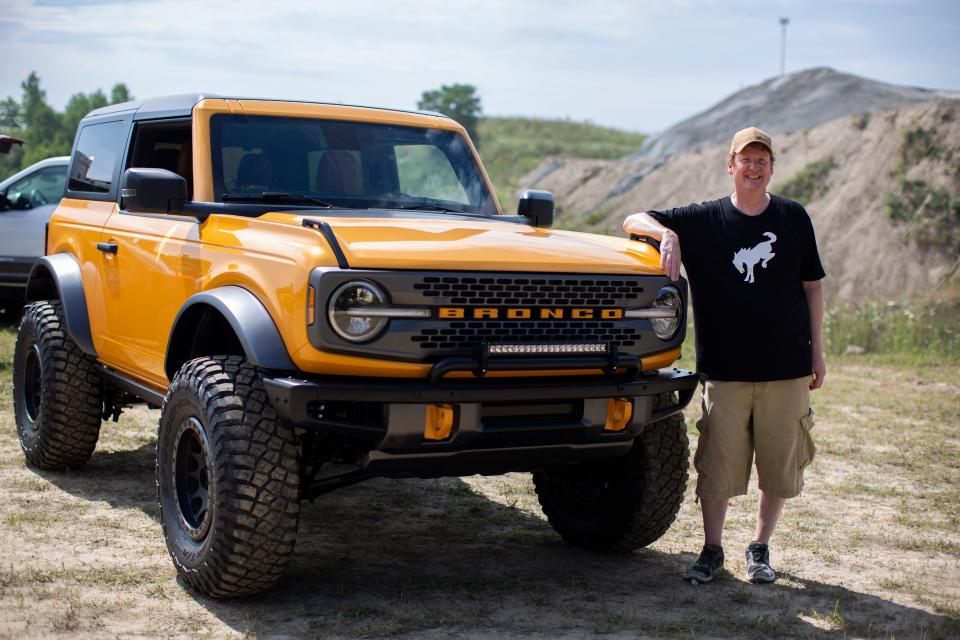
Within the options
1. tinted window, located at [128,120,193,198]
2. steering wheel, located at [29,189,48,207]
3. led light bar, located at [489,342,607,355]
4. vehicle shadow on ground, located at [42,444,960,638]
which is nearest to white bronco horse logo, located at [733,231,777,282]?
led light bar, located at [489,342,607,355]

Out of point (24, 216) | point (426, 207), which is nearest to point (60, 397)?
point (426, 207)

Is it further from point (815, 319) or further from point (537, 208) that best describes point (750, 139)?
point (537, 208)

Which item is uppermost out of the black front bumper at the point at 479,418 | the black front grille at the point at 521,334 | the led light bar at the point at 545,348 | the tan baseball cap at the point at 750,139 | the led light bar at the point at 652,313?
the tan baseball cap at the point at 750,139

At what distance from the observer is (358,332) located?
13.9 feet

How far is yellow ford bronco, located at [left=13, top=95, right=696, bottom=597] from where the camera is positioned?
168 inches

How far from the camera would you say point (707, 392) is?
5.25 m

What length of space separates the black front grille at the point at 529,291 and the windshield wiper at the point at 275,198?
1.27 m

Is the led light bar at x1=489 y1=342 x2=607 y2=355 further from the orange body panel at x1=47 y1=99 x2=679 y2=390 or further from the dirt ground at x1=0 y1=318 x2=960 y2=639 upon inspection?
the dirt ground at x1=0 y1=318 x2=960 y2=639

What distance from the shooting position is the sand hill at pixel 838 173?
21.4 metres

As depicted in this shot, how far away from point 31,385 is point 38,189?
7.27 m

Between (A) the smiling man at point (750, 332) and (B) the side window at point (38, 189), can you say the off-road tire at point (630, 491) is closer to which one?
(A) the smiling man at point (750, 332)

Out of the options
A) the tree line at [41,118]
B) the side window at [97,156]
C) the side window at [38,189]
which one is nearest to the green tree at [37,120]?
the tree line at [41,118]

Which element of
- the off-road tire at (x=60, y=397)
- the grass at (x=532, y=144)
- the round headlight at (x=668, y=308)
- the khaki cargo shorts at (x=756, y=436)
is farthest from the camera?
the grass at (x=532, y=144)

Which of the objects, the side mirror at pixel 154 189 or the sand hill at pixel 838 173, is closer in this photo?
the side mirror at pixel 154 189
